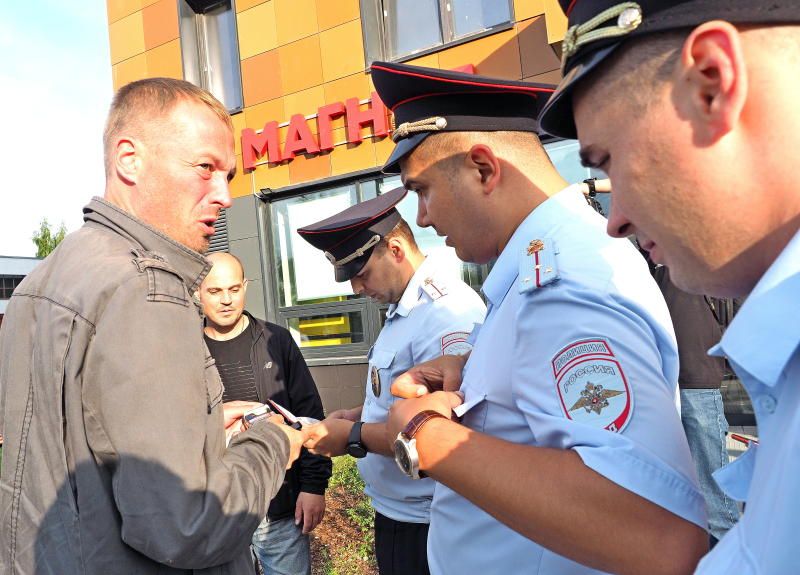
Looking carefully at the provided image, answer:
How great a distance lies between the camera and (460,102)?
69.3 inches

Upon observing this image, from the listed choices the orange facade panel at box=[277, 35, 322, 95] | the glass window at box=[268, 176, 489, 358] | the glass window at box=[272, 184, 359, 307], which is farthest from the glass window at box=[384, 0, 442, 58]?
the glass window at box=[272, 184, 359, 307]

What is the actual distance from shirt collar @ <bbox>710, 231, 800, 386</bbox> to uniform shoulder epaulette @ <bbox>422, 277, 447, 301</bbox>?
2.04m

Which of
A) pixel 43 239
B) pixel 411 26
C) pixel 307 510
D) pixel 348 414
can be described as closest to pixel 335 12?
pixel 411 26

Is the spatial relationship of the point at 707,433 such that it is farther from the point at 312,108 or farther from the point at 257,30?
the point at 257,30

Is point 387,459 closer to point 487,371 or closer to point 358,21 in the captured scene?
point 487,371

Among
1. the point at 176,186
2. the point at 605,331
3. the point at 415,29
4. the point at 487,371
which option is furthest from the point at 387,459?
the point at 415,29

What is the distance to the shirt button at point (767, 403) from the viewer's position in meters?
0.70

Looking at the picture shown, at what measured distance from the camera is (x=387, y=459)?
8.43 ft

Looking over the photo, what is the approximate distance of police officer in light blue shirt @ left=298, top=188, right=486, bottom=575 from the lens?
232 centimetres

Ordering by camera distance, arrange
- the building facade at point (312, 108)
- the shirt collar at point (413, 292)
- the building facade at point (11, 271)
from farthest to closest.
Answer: the building facade at point (11, 271)
the building facade at point (312, 108)
the shirt collar at point (413, 292)

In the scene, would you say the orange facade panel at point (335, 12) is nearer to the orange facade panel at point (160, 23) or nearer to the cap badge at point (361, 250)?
the orange facade panel at point (160, 23)

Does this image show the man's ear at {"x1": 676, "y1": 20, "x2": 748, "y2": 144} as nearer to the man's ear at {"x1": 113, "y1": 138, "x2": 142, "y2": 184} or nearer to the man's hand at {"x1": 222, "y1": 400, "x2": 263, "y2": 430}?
the man's ear at {"x1": 113, "y1": 138, "x2": 142, "y2": 184}

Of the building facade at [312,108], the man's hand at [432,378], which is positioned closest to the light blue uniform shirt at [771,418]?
the man's hand at [432,378]

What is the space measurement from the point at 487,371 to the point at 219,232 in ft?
26.1
